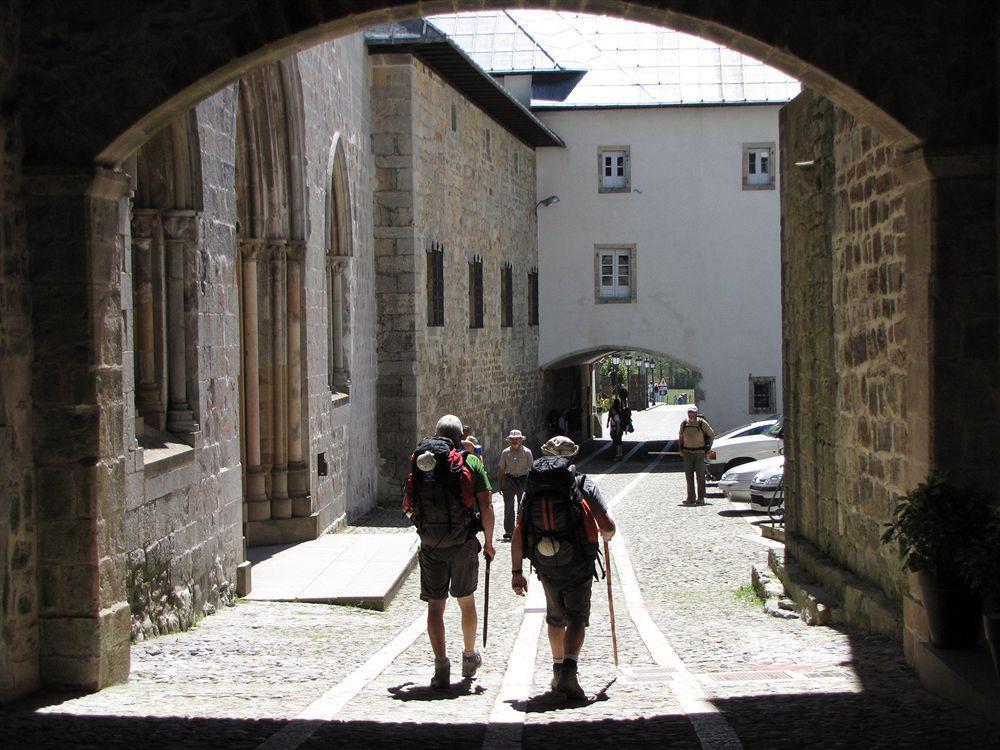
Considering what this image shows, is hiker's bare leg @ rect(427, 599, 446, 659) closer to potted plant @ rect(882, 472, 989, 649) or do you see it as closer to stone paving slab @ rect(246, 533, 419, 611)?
potted plant @ rect(882, 472, 989, 649)

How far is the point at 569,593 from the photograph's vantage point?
23.7 feet

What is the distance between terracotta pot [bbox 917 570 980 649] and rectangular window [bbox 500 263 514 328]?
22.6 meters

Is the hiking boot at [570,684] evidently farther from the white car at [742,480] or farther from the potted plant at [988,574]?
the white car at [742,480]

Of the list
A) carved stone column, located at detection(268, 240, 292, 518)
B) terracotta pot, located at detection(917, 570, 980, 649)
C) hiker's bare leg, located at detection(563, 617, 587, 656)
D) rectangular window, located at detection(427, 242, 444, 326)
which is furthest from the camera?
rectangular window, located at detection(427, 242, 444, 326)

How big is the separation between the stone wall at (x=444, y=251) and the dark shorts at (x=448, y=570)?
13207mm

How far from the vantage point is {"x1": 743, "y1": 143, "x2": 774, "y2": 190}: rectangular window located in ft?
108

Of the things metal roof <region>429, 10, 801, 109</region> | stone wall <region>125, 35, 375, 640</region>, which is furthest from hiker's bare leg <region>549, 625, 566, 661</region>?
metal roof <region>429, 10, 801, 109</region>

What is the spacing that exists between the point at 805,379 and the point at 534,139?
20.9 m

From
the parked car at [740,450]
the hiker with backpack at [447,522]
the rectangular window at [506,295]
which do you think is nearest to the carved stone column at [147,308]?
the hiker with backpack at [447,522]

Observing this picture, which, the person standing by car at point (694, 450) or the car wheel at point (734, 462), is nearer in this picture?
the person standing by car at point (694, 450)

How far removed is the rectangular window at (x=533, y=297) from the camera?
107ft

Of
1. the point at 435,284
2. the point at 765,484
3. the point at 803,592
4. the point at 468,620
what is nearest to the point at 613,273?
the point at 435,284

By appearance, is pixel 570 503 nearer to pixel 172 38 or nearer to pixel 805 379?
pixel 172 38

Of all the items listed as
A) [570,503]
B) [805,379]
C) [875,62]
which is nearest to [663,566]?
[805,379]
